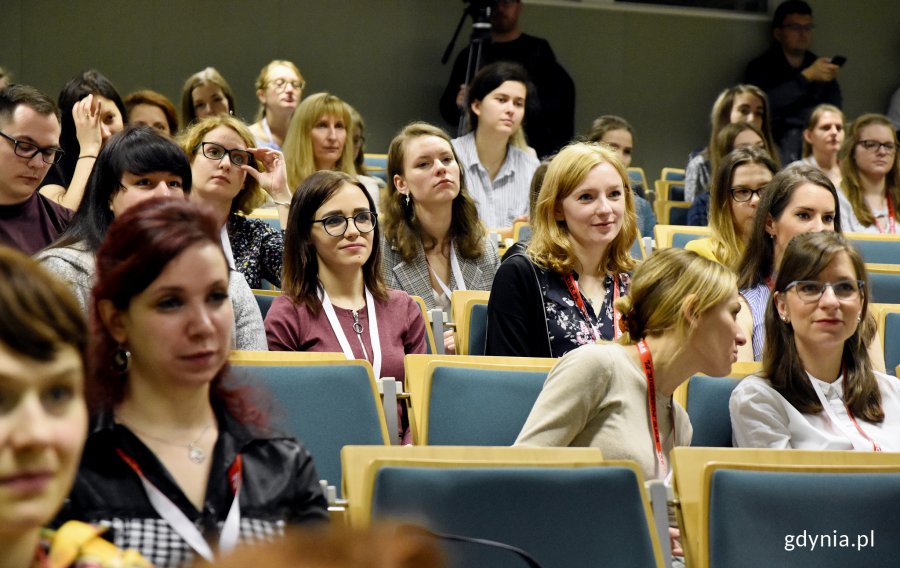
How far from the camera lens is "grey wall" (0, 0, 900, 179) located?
6578 millimetres

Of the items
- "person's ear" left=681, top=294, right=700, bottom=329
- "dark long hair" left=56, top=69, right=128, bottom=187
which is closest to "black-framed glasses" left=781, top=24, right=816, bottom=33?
"dark long hair" left=56, top=69, right=128, bottom=187

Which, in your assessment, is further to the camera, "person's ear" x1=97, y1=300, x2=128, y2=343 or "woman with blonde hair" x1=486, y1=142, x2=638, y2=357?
"woman with blonde hair" x1=486, y1=142, x2=638, y2=357

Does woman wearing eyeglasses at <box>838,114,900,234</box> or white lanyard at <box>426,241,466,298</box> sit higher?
woman wearing eyeglasses at <box>838,114,900,234</box>

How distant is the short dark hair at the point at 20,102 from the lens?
304 cm

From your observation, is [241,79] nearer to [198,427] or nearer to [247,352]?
[247,352]

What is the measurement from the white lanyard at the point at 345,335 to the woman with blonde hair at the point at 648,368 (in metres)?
0.70

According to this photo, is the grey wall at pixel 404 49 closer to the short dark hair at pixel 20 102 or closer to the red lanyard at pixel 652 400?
the short dark hair at pixel 20 102

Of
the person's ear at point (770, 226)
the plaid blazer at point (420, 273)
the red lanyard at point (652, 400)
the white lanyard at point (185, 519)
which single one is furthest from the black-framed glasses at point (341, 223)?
the white lanyard at point (185, 519)

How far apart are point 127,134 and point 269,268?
3.32 ft

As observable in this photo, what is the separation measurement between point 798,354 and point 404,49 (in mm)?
4950

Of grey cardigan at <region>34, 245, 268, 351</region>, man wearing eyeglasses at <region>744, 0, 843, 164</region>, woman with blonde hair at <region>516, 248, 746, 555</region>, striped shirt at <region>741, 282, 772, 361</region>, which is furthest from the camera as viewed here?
man wearing eyeglasses at <region>744, 0, 843, 164</region>

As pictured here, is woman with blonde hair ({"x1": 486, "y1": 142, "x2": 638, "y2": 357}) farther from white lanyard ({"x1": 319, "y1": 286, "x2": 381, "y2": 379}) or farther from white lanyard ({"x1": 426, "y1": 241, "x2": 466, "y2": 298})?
white lanyard ({"x1": 426, "y1": 241, "x2": 466, "y2": 298})

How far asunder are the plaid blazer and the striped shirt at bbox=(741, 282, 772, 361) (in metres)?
0.77

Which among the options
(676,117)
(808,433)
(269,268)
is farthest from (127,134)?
(676,117)
